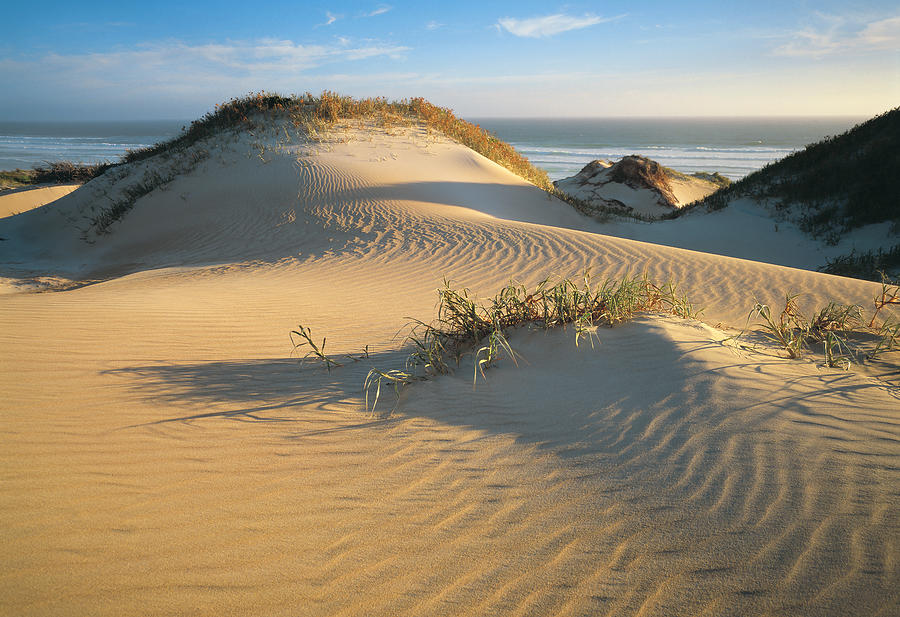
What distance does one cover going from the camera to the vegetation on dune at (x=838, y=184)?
10281mm

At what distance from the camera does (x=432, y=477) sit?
2184 millimetres

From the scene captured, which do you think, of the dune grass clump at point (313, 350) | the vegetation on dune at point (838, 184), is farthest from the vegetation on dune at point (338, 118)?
the dune grass clump at point (313, 350)

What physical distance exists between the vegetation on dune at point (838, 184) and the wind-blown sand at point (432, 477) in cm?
1019

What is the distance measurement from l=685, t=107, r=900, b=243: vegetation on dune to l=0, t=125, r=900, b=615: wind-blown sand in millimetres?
10190

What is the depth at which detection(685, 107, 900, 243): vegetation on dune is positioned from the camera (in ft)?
33.7

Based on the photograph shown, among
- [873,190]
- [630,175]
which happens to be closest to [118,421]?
[873,190]

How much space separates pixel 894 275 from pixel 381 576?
9.87 metres

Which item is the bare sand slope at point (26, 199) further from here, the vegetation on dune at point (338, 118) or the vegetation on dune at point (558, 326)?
the vegetation on dune at point (558, 326)

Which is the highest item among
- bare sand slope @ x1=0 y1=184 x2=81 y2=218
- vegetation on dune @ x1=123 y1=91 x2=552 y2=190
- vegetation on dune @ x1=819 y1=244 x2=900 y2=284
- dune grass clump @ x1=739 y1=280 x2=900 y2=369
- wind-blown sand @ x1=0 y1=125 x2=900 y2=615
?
vegetation on dune @ x1=123 y1=91 x2=552 y2=190

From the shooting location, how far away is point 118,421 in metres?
2.61

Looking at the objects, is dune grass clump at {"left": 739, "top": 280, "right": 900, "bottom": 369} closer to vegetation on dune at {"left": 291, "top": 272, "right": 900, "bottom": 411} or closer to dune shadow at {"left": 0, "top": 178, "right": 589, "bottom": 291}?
vegetation on dune at {"left": 291, "top": 272, "right": 900, "bottom": 411}

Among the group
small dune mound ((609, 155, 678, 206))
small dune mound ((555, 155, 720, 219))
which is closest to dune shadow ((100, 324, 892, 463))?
small dune mound ((555, 155, 720, 219))

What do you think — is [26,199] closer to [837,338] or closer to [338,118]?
[338,118]

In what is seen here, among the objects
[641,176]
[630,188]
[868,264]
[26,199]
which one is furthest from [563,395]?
[26,199]
